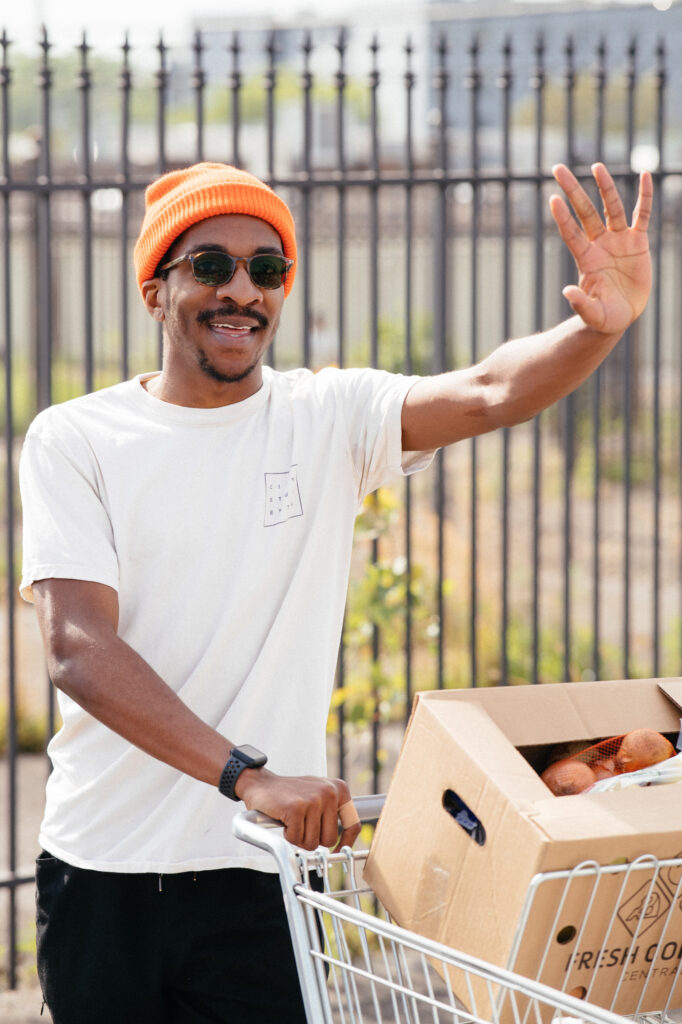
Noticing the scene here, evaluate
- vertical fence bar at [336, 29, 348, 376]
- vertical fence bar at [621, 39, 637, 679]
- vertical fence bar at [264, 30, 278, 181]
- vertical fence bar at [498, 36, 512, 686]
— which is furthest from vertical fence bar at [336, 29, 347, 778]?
vertical fence bar at [621, 39, 637, 679]

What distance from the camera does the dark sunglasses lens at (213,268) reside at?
220 centimetres

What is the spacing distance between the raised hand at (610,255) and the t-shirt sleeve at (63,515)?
2.82 ft

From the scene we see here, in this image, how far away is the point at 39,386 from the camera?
4.25 meters

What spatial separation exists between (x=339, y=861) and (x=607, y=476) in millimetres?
11976

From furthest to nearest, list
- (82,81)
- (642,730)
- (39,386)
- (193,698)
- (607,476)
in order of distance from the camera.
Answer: (607,476)
(39,386)
(82,81)
(193,698)
(642,730)

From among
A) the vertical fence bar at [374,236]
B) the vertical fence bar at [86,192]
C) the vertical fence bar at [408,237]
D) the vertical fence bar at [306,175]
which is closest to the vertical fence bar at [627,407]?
the vertical fence bar at [408,237]

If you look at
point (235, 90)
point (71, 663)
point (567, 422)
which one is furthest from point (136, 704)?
point (567, 422)

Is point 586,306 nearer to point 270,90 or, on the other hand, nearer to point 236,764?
point 236,764

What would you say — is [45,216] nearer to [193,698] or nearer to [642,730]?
[193,698]

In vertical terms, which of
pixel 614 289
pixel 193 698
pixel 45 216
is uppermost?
pixel 45 216

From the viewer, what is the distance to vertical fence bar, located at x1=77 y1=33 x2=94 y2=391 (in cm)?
394

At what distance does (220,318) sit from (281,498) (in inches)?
13.2

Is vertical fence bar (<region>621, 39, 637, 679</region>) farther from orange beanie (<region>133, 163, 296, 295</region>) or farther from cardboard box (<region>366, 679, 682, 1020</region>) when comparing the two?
cardboard box (<region>366, 679, 682, 1020</region>)

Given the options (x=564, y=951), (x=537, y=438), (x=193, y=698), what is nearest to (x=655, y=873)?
(x=564, y=951)
